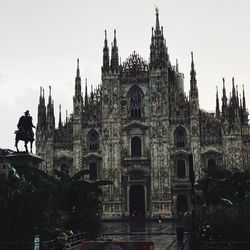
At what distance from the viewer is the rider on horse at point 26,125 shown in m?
28.0

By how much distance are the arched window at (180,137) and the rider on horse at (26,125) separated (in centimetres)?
2993

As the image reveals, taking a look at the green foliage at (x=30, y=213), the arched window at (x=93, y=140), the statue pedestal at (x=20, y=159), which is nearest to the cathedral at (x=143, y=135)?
the arched window at (x=93, y=140)

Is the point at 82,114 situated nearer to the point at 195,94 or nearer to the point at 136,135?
the point at 136,135

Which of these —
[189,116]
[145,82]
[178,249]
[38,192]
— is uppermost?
[145,82]

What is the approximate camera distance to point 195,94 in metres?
55.8

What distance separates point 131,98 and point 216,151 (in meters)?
11.4

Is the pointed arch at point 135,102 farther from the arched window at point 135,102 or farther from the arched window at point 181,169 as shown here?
the arched window at point 181,169

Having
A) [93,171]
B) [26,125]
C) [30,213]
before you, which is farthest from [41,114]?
[30,213]

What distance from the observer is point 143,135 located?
56781 millimetres

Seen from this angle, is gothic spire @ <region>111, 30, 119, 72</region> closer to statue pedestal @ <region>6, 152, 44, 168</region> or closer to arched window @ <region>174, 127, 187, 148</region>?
arched window @ <region>174, 127, 187, 148</region>

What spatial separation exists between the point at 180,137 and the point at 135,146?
5169 millimetres

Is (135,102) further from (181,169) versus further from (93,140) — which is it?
(181,169)

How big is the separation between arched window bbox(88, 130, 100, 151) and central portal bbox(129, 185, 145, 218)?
6259 mm

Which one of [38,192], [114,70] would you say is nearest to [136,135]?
[114,70]
